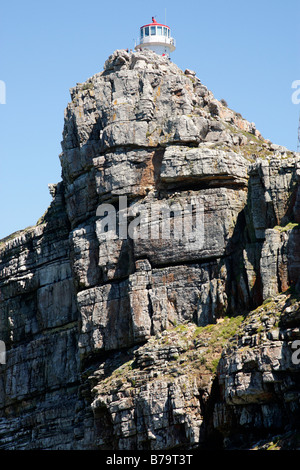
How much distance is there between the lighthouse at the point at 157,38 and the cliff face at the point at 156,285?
64.5ft

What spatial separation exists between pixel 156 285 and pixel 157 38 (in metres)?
42.3

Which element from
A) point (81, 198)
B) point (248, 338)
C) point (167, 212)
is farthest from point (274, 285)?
point (81, 198)

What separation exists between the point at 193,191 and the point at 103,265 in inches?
407

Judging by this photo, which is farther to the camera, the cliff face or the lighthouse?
the lighthouse

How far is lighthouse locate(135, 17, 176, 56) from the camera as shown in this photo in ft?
467

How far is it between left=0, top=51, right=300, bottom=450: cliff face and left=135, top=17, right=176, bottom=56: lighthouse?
64.5 ft

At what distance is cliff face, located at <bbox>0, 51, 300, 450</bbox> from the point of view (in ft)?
327

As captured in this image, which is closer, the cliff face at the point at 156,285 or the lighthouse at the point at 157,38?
the cliff face at the point at 156,285

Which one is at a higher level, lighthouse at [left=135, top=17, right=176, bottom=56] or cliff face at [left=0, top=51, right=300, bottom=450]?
lighthouse at [left=135, top=17, right=176, bottom=56]

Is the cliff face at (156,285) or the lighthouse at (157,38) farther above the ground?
the lighthouse at (157,38)

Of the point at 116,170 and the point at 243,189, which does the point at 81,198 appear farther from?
the point at 243,189

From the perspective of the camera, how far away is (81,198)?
11856 centimetres

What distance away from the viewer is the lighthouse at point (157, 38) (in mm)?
142375

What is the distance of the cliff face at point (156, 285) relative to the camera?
9981 cm
